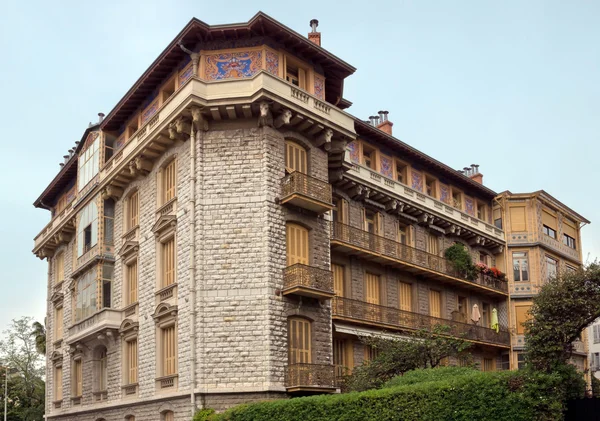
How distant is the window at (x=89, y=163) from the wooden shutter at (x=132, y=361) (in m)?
8.63

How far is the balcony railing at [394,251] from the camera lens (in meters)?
32.5

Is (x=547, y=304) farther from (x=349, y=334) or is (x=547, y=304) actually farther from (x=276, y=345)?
(x=349, y=334)

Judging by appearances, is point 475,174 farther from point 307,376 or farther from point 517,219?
point 307,376

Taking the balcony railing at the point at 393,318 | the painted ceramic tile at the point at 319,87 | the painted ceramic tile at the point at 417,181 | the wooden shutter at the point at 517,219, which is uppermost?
the painted ceramic tile at the point at 319,87

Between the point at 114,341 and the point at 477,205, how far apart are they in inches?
858

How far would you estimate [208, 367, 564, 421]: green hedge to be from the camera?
17484 mm

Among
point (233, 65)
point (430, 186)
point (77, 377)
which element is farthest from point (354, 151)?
point (77, 377)

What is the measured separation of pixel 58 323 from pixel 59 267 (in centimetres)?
297

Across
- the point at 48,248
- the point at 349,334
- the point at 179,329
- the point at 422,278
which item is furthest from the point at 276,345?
the point at 48,248

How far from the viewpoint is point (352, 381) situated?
1099 inches

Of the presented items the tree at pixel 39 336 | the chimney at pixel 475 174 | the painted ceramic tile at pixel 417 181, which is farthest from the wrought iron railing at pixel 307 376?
the tree at pixel 39 336

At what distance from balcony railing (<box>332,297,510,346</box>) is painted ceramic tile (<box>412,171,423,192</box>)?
21.2 ft

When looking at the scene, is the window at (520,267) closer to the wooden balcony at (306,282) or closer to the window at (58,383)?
the wooden balcony at (306,282)

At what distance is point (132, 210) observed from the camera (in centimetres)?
3278
